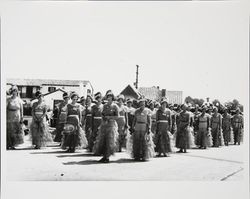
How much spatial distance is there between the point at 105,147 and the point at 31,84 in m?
1.79

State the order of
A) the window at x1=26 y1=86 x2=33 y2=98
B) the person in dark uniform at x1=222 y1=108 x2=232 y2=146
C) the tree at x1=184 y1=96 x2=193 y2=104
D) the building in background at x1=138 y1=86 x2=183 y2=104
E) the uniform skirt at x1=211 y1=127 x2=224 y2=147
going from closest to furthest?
the window at x1=26 y1=86 x2=33 y2=98, the building in background at x1=138 y1=86 x2=183 y2=104, the tree at x1=184 y1=96 x2=193 y2=104, the uniform skirt at x1=211 y1=127 x2=224 y2=147, the person in dark uniform at x1=222 y1=108 x2=232 y2=146

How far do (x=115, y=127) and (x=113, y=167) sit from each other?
2.45ft

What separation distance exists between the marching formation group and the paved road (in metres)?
0.27

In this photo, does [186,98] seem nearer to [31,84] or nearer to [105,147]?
[105,147]

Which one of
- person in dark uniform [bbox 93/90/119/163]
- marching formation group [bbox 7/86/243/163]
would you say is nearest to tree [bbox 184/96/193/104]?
marching formation group [bbox 7/86/243/163]

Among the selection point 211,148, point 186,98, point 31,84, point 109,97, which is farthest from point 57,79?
point 211,148

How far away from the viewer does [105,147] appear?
820 cm

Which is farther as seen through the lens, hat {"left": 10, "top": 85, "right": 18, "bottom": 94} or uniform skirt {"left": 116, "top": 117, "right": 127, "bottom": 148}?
uniform skirt {"left": 116, "top": 117, "right": 127, "bottom": 148}

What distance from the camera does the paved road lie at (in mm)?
7543

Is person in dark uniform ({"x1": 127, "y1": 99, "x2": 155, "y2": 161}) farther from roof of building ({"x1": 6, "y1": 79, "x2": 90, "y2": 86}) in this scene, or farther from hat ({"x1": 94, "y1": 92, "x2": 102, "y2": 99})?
roof of building ({"x1": 6, "y1": 79, "x2": 90, "y2": 86})

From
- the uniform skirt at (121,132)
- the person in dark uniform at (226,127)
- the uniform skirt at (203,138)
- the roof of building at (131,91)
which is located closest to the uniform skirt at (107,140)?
the roof of building at (131,91)

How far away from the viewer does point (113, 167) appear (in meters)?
7.92

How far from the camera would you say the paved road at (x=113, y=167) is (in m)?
7.54

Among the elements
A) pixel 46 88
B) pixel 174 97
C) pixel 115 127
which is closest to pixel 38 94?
pixel 46 88
